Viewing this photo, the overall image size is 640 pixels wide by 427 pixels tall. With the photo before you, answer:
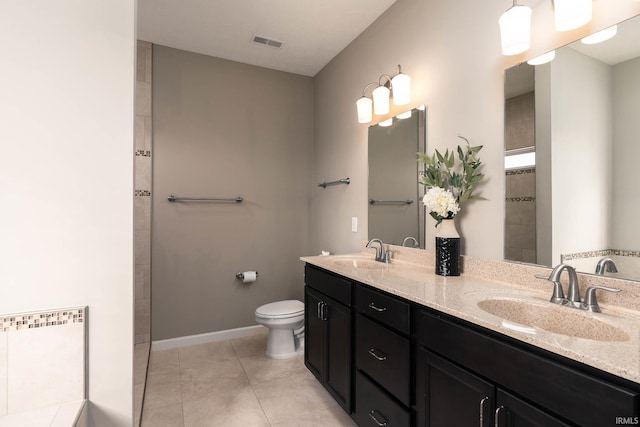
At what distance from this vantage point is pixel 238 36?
2.68 m

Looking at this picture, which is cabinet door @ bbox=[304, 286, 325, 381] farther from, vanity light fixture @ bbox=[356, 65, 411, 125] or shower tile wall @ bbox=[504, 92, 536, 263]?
vanity light fixture @ bbox=[356, 65, 411, 125]

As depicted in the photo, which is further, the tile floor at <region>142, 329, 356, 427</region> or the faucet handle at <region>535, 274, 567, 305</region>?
the tile floor at <region>142, 329, 356, 427</region>

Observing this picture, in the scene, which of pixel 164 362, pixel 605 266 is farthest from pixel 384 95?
pixel 164 362

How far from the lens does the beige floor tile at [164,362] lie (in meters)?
2.48

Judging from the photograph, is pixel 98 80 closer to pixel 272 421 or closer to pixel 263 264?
pixel 272 421

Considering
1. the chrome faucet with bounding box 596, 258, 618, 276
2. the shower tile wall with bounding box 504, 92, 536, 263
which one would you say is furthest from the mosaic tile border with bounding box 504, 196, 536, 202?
the chrome faucet with bounding box 596, 258, 618, 276

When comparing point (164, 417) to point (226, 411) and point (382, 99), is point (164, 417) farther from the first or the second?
point (382, 99)

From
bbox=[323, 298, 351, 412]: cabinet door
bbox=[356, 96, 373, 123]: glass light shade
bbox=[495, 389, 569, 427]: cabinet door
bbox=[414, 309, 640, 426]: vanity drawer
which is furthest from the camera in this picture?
bbox=[356, 96, 373, 123]: glass light shade

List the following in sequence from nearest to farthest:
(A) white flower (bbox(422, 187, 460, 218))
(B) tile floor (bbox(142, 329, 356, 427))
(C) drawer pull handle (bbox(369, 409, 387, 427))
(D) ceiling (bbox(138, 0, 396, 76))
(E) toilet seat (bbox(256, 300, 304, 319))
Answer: (C) drawer pull handle (bbox(369, 409, 387, 427))
(A) white flower (bbox(422, 187, 460, 218))
(B) tile floor (bbox(142, 329, 356, 427))
(D) ceiling (bbox(138, 0, 396, 76))
(E) toilet seat (bbox(256, 300, 304, 319))

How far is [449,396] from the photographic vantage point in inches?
44.4

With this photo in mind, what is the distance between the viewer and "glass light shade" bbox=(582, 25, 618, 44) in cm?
118

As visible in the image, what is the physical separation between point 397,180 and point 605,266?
1.26 meters

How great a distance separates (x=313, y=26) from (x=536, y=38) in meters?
1.65

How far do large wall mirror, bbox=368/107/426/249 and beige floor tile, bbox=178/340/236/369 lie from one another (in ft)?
5.34
